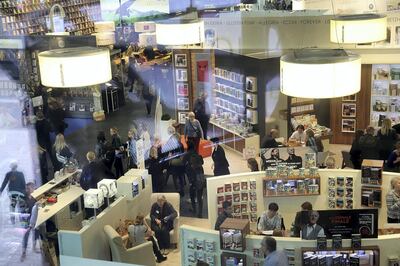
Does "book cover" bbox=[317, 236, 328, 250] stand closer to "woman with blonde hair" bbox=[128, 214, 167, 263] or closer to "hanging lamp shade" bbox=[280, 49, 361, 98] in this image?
"hanging lamp shade" bbox=[280, 49, 361, 98]

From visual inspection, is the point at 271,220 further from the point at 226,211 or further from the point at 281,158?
the point at 281,158

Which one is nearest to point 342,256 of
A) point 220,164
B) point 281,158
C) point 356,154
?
point 281,158

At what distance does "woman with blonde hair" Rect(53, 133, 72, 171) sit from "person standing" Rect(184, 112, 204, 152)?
214 cm

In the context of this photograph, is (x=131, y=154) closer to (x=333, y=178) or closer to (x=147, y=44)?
(x=333, y=178)

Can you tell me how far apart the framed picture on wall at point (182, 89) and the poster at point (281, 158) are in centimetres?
431

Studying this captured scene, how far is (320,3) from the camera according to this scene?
1145cm

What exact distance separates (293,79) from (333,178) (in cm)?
361

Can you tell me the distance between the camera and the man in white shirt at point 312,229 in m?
5.93

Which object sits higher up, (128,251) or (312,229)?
(312,229)

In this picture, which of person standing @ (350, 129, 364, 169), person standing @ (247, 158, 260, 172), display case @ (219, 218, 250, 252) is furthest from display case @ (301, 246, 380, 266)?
person standing @ (350, 129, 364, 169)

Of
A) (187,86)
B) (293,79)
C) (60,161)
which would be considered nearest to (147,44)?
(187,86)

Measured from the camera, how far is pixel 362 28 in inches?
267

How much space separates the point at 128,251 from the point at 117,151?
262 centimetres

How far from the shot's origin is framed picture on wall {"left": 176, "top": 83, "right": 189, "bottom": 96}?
477 inches
